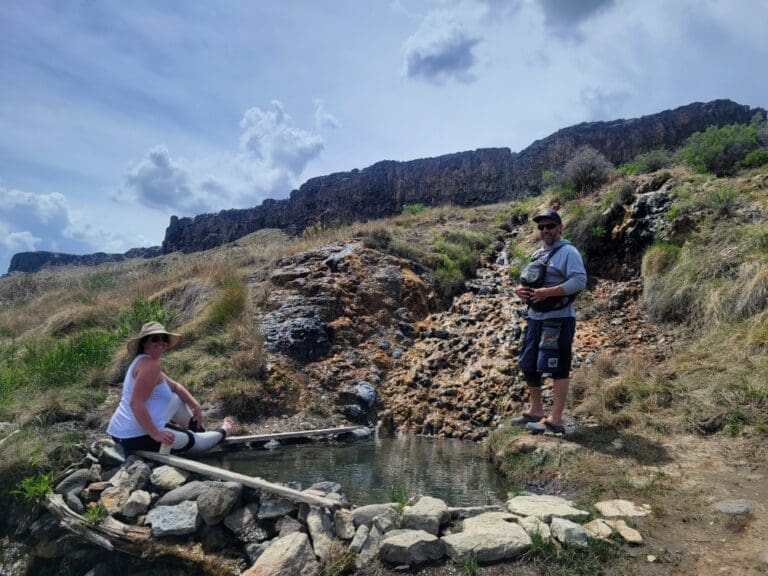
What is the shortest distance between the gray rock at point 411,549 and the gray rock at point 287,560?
393mm

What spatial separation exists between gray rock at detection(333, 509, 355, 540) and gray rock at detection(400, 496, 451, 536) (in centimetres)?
30

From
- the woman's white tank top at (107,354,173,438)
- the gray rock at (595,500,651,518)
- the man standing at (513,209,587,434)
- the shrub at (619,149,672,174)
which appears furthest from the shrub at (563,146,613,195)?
the woman's white tank top at (107,354,173,438)

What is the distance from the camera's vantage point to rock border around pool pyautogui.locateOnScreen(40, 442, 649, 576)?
2486 millimetres

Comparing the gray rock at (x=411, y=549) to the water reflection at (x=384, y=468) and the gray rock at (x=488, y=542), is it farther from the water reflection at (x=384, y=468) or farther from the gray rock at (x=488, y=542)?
the water reflection at (x=384, y=468)

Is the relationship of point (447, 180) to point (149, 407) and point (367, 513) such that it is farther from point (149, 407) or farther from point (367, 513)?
point (367, 513)

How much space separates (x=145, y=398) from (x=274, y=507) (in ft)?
4.90

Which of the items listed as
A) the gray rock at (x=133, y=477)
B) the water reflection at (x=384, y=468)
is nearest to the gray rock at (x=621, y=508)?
the water reflection at (x=384, y=468)

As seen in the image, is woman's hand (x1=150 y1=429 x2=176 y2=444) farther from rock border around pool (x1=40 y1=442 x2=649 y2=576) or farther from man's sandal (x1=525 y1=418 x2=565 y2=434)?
man's sandal (x1=525 y1=418 x2=565 y2=434)

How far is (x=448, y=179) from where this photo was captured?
168ft

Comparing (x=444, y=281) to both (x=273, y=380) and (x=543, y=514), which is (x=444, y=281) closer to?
(x=273, y=380)

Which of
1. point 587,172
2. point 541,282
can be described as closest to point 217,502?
point 541,282

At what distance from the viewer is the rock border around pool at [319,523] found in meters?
2.49

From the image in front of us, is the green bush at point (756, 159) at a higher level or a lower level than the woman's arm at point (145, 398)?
higher

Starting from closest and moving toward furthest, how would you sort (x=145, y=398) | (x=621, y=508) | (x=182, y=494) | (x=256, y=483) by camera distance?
(x=621, y=508)
(x=256, y=483)
(x=182, y=494)
(x=145, y=398)
